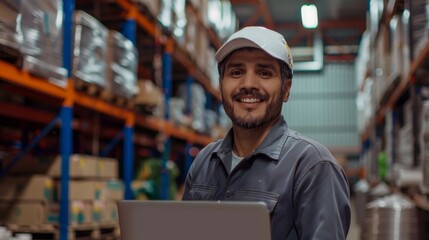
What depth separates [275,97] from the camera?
2229 mm

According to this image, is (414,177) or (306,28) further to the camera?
(306,28)

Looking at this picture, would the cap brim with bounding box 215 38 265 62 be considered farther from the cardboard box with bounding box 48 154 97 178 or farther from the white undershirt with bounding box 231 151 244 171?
the cardboard box with bounding box 48 154 97 178

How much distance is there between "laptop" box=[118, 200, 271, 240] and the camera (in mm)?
1600

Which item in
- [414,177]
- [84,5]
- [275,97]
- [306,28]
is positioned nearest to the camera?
[275,97]

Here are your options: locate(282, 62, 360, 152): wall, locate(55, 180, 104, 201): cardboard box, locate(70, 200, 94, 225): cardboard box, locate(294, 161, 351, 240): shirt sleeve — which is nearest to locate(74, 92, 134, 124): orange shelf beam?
locate(55, 180, 104, 201): cardboard box

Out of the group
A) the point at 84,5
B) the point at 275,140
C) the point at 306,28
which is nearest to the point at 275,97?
the point at 275,140

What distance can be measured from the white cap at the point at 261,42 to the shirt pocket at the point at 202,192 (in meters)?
0.54

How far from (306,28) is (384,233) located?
15.0 meters

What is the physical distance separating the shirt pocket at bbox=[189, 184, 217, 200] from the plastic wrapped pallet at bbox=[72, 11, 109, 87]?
295 cm

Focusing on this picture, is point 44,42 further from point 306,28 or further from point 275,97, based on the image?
point 306,28

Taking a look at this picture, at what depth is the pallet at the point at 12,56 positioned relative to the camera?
387cm

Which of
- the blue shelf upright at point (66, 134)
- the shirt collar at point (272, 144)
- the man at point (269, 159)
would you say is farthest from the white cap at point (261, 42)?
the blue shelf upright at point (66, 134)

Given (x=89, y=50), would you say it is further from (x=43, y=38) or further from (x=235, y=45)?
(x=235, y=45)

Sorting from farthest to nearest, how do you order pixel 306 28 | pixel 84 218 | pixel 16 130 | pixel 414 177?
pixel 306 28 < pixel 16 130 < pixel 84 218 < pixel 414 177
